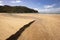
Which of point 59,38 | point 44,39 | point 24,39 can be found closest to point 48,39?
point 44,39

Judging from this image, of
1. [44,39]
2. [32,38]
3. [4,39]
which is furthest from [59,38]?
[4,39]

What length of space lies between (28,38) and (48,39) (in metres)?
0.84

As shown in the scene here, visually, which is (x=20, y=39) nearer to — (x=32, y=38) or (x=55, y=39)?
(x=32, y=38)

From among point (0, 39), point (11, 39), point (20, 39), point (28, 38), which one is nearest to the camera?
point (0, 39)

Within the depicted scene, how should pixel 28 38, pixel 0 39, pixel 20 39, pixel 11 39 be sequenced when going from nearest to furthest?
pixel 0 39 → pixel 11 39 → pixel 20 39 → pixel 28 38

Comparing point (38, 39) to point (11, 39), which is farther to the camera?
point (38, 39)

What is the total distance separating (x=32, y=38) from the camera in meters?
5.85

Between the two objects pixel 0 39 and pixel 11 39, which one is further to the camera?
pixel 11 39

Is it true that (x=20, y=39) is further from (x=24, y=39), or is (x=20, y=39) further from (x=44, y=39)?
(x=44, y=39)

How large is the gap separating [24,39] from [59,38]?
61.7 inches

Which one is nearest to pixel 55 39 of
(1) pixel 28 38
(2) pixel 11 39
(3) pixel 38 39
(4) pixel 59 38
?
(4) pixel 59 38

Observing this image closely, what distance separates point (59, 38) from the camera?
6.01m

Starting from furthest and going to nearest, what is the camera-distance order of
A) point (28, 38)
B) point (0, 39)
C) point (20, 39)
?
point (28, 38) < point (20, 39) < point (0, 39)

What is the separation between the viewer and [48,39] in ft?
19.0
